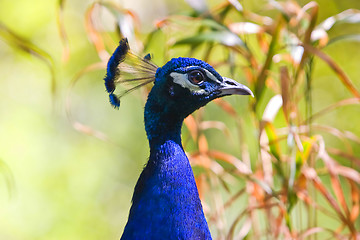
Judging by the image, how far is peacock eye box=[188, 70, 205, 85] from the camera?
114 centimetres

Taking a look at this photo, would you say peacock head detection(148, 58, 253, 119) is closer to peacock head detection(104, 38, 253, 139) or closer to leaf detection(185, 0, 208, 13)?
peacock head detection(104, 38, 253, 139)

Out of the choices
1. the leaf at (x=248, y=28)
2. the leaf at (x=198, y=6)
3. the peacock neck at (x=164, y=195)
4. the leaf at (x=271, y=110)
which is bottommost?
the peacock neck at (x=164, y=195)

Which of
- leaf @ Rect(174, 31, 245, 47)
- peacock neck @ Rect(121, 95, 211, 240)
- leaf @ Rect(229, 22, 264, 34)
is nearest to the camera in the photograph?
peacock neck @ Rect(121, 95, 211, 240)

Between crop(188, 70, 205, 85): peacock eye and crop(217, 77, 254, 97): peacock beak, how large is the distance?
5 centimetres

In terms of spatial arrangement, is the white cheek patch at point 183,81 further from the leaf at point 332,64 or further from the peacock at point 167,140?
the leaf at point 332,64

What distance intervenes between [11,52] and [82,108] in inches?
23.0

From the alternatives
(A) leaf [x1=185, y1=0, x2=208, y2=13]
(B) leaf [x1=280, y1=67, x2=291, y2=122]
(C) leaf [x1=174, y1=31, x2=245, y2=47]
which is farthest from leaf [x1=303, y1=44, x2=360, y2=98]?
(A) leaf [x1=185, y1=0, x2=208, y2=13]

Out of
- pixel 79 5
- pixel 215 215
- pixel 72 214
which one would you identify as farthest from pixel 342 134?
pixel 79 5

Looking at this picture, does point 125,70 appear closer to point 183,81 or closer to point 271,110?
point 183,81

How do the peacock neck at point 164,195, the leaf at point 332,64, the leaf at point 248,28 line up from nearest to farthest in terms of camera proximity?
the peacock neck at point 164,195
the leaf at point 332,64
the leaf at point 248,28

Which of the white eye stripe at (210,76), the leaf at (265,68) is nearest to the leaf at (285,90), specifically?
the leaf at (265,68)

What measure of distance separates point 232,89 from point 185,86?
97 millimetres

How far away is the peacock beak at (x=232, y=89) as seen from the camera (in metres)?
1.13

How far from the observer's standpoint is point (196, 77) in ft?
3.76
